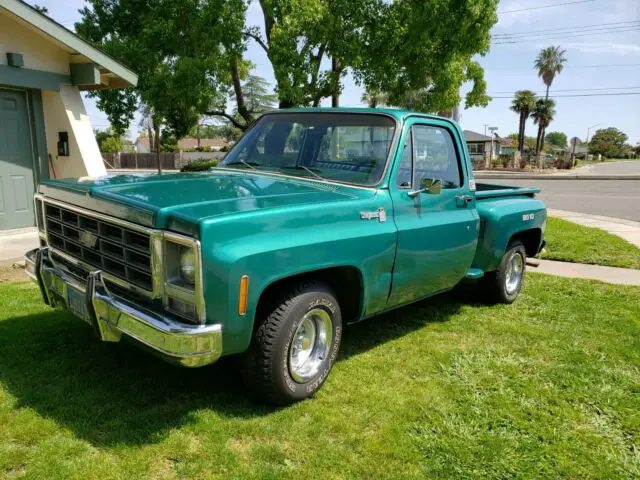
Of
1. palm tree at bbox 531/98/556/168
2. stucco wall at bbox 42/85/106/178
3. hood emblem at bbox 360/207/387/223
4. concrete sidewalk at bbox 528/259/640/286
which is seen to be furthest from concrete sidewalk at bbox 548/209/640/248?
palm tree at bbox 531/98/556/168

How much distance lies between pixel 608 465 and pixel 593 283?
431cm

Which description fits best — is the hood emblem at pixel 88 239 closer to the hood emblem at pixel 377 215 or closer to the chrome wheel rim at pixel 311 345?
the chrome wheel rim at pixel 311 345

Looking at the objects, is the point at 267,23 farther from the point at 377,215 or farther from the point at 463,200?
the point at 377,215

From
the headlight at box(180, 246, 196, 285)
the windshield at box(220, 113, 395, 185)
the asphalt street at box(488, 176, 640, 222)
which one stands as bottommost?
the asphalt street at box(488, 176, 640, 222)

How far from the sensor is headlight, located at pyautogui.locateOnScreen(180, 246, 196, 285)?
2.84m

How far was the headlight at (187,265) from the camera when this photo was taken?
284 cm

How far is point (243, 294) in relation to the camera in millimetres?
2863

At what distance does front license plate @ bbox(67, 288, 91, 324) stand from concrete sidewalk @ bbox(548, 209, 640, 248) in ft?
30.5

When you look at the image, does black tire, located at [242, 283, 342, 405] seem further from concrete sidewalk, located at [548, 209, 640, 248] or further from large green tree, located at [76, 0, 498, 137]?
large green tree, located at [76, 0, 498, 137]

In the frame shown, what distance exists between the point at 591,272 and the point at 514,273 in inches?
85.6

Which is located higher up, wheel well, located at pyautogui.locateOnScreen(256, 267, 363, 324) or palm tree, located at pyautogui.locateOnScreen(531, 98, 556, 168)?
palm tree, located at pyautogui.locateOnScreen(531, 98, 556, 168)

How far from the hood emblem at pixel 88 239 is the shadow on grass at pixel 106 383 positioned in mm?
967

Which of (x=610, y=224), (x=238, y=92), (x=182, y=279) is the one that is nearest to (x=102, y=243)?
(x=182, y=279)

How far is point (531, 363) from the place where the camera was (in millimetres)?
4332
